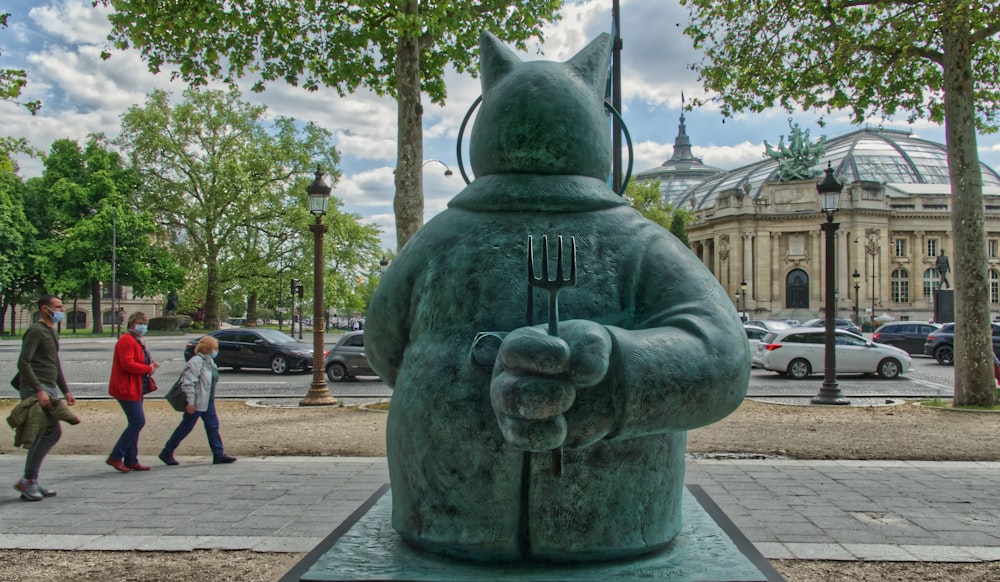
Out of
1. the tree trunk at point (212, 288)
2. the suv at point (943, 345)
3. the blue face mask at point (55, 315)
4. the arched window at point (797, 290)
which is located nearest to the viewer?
the blue face mask at point (55, 315)

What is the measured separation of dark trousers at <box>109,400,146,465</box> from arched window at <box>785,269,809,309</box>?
71.3 meters

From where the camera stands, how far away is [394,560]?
212 cm

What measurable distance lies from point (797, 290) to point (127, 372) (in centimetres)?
7186

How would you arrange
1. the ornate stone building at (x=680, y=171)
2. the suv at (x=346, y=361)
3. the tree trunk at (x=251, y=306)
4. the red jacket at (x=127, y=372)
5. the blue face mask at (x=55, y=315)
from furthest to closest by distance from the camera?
the ornate stone building at (x=680, y=171) → the tree trunk at (x=251, y=306) → the suv at (x=346, y=361) → the red jacket at (x=127, y=372) → the blue face mask at (x=55, y=315)

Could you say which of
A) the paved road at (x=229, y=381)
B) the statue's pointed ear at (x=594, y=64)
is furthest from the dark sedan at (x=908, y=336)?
the statue's pointed ear at (x=594, y=64)

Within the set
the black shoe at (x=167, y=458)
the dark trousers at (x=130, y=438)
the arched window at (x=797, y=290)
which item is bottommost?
the black shoe at (x=167, y=458)

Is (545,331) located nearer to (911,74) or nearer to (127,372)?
(127,372)

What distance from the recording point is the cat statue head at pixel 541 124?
228cm

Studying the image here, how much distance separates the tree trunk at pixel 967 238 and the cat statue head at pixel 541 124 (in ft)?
40.9

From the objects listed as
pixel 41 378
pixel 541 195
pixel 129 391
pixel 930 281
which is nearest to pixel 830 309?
pixel 129 391

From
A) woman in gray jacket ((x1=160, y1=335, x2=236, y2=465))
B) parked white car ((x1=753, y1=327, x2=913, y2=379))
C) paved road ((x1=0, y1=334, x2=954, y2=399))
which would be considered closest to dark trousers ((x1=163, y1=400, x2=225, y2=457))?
woman in gray jacket ((x1=160, y1=335, x2=236, y2=465))

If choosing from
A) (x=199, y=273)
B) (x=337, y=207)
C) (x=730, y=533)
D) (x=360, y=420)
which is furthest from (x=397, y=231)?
(x=199, y=273)

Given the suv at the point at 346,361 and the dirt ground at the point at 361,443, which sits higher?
the suv at the point at 346,361

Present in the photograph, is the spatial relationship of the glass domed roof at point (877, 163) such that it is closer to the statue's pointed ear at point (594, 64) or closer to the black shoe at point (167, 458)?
the black shoe at point (167, 458)
